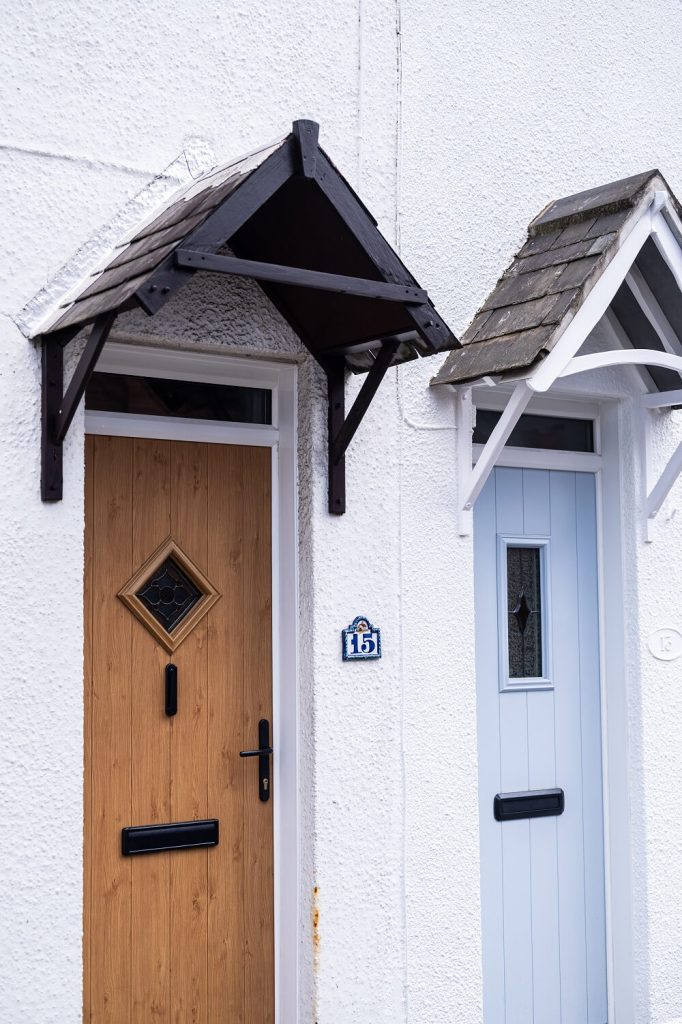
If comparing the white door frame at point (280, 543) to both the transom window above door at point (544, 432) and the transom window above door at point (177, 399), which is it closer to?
the transom window above door at point (177, 399)

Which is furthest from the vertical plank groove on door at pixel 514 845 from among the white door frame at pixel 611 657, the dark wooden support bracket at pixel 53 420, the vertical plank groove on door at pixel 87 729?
the dark wooden support bracket at pixel 53 420

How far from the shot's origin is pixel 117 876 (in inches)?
160

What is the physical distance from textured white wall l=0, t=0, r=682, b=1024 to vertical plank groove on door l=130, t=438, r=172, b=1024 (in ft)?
1.33

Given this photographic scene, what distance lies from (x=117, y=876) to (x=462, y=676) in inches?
59.7

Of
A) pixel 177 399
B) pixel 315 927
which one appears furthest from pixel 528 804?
pixel 177 399

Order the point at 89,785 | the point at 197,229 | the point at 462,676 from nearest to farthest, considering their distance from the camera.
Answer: the point at 197,229 → the point at 89,785 → the point at 462,676

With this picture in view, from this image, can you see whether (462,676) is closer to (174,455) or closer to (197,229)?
(174,455)

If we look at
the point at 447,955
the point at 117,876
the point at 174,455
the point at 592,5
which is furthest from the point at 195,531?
the point at 592,5

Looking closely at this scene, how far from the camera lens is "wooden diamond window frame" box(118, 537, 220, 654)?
413 centimetres

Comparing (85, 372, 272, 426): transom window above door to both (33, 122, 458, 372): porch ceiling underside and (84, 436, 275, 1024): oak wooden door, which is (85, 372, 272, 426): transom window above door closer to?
(84, 436, 275, 1024): oak wooden door

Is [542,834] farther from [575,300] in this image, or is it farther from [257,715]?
[575,300]

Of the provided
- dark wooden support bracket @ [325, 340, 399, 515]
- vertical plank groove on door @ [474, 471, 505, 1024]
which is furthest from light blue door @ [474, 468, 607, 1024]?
dark wooden support bracket @ [325, 340, 399, 515]

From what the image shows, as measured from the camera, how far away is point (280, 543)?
14.7 ft

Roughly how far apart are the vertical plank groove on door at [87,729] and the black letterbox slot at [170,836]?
15cm
